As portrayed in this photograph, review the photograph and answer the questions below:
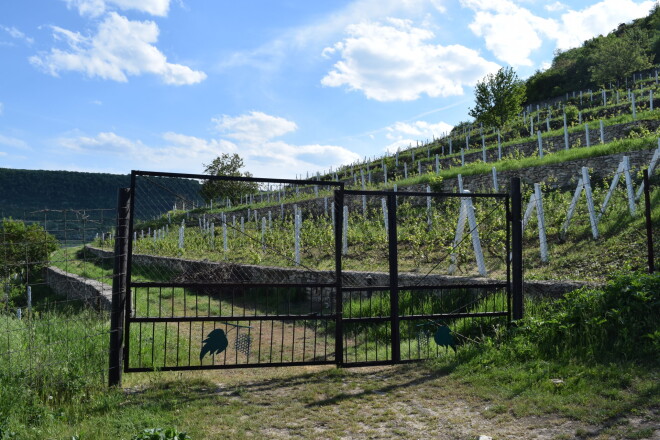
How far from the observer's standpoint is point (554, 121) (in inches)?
1094

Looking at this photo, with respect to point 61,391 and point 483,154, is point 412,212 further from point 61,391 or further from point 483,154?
point 61,391

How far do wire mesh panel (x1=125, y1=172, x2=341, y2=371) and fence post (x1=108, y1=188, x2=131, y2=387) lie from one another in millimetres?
133

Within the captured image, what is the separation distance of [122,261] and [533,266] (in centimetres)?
764

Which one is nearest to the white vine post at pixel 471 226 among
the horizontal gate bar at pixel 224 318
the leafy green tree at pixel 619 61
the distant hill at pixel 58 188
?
the horizontal gate bar at pixel 224 318

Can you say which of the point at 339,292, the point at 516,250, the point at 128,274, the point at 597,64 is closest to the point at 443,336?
the point at 516,250

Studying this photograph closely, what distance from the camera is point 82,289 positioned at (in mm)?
14312

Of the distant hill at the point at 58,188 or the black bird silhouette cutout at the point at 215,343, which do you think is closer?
the black bird silhouette cutout at the point at 215,343

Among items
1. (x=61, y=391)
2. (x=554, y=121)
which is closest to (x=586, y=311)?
(x=61, y=391)

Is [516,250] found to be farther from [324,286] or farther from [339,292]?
[324,286]

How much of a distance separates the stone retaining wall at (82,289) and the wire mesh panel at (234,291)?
79 centimetres

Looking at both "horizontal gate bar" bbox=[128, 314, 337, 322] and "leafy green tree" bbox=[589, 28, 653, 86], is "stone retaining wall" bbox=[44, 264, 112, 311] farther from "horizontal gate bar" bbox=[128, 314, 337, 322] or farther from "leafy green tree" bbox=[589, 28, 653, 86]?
"leafy green tree" bbox=[589, 28, 653, 86]

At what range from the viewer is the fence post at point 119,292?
4.94m

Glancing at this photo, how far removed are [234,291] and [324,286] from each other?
4437 mm

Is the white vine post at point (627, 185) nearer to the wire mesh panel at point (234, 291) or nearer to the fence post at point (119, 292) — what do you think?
the wire mesh panel at point (234, 291)
